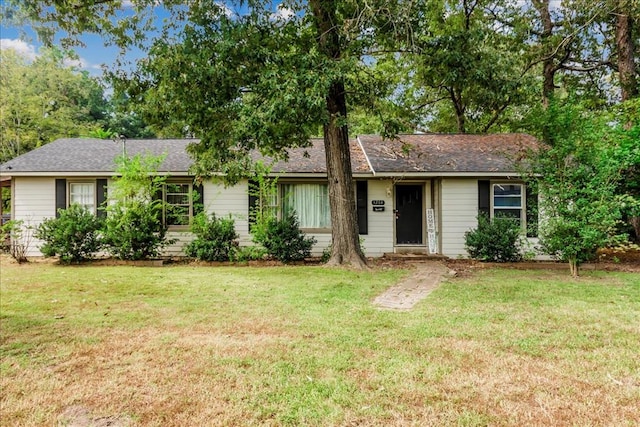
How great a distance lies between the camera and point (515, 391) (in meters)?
2.89

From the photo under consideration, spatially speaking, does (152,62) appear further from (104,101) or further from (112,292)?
(104,101)

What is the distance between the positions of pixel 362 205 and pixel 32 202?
955 cm

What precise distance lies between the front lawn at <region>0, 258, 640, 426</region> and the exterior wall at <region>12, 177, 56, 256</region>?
514cm

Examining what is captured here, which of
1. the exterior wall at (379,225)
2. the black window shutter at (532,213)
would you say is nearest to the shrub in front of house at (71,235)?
the exterior wall at (379,225)

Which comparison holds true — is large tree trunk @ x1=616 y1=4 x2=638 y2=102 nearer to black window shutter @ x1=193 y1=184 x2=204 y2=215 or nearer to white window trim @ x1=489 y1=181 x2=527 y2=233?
white window trim @ x1=489 y1=181 x2=527 y2=233

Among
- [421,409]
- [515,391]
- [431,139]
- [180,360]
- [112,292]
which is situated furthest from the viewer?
[431,139]

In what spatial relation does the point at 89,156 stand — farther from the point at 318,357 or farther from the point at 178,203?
the point at 318,357

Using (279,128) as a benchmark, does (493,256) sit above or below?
below

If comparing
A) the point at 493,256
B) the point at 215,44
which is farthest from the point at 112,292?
the point at 493,256

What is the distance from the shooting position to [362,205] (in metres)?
11.3

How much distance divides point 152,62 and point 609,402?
343 inches

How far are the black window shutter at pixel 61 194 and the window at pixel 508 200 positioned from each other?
40.5ft

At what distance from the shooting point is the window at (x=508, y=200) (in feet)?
35.1

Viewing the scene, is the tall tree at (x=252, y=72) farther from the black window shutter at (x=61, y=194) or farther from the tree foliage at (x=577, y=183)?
the black window shutter at (x=61, y=194)
